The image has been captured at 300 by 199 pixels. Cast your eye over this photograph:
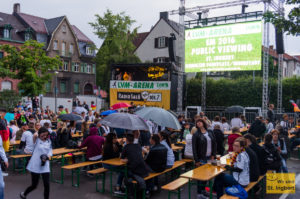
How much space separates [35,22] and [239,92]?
102 feet

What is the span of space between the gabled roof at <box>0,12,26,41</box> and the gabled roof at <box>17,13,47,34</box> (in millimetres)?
998

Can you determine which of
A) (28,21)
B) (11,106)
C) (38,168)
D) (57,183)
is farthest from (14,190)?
(28,21)

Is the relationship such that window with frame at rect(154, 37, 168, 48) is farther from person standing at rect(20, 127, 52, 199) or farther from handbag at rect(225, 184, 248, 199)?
handbag at rect(225, 184, 248, 199)

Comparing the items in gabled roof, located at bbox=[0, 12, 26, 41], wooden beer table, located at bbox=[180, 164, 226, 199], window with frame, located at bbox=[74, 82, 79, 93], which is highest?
gabled roof, located at bbox=[0, 12, 26, 41]

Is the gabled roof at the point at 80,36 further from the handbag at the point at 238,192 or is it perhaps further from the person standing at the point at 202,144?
the handbag at the point at 238,192

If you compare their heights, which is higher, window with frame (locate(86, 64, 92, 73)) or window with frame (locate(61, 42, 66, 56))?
window with frame (locate(61, 42, 66, 56))

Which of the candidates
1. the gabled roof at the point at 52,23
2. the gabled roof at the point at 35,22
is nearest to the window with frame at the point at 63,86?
the gabled roof at the point at 52,23

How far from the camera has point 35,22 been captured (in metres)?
43.3

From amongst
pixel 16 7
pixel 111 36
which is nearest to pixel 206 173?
pixel 111 36


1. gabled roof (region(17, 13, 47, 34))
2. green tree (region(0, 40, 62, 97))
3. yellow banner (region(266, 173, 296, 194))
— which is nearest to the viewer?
yellow banner (region(266, 173, 296, 194))

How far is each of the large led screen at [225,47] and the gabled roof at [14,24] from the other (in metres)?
27.2

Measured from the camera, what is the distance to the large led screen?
19.2m

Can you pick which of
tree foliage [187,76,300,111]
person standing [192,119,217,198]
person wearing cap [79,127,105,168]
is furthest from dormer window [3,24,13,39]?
person standing [192,119,217,198]

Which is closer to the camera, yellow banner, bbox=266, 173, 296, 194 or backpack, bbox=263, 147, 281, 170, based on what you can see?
backpack, bbox=263, 147, 281, 170
